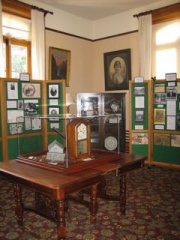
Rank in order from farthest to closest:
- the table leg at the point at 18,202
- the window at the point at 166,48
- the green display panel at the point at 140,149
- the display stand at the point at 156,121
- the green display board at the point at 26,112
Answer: the window at the point at 166,48 < the green display panel at the point at 140,149 < the display stand at the point at 156,121 < the green display board at the point at 26,112 < the table leg at the point at 18,202

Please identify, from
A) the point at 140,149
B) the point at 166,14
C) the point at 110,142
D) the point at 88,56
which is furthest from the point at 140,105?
the point at 88,56

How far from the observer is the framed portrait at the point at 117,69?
732 cm

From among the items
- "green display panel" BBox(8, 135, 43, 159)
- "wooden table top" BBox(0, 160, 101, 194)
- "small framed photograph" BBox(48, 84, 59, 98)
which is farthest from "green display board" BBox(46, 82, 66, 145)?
"wooden table top" BBox(0, 160, 101, 194)

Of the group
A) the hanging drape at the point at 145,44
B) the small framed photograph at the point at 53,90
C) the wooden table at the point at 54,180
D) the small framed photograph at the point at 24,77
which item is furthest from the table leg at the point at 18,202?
the hanging drape at the point at 145,44

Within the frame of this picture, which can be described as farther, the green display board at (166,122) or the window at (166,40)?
the window at (166,40)

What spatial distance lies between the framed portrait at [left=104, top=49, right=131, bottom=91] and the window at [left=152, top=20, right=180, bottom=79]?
2.65ft

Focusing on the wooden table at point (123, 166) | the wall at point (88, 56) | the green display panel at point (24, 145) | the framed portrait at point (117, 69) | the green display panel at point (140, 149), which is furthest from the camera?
the framed portrait at point (117, 69)

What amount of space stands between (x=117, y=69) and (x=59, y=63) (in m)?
1.71

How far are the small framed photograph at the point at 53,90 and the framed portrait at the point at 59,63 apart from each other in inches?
41.5

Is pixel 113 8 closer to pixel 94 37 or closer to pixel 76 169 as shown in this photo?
pixel 94 37

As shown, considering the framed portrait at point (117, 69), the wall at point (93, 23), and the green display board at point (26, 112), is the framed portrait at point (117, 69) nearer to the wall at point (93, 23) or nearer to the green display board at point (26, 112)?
the wall at point (93, 23)

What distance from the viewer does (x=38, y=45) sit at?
20.9 feet

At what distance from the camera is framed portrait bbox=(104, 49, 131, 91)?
288 inches

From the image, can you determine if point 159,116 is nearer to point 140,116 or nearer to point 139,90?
point 140,116
